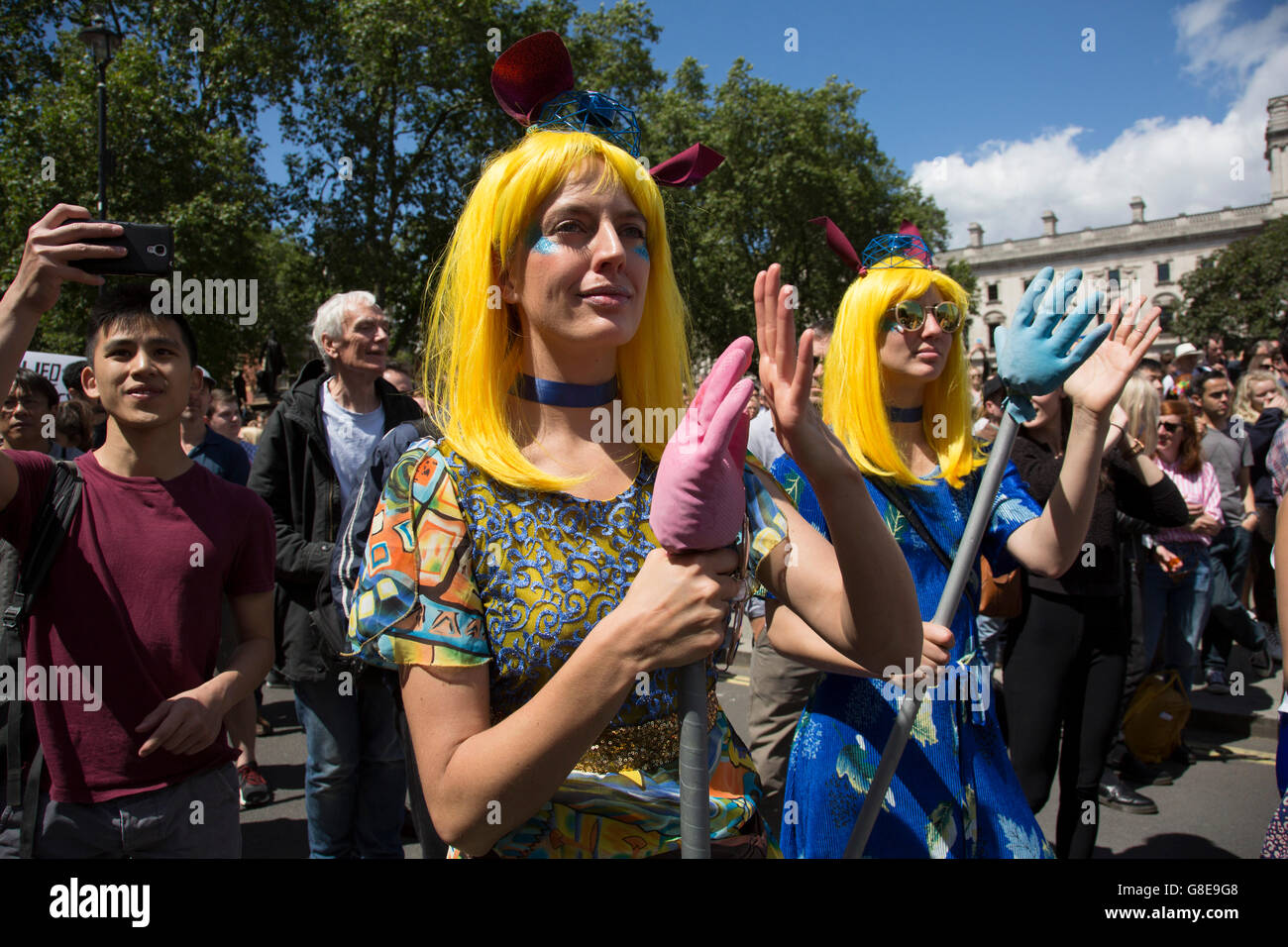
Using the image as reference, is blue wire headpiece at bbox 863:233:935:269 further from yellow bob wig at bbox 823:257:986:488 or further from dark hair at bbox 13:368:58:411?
dark hair at bbox 13:368:58:411

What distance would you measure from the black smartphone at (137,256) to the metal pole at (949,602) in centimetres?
178

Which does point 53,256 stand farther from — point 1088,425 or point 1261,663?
point 1261,663

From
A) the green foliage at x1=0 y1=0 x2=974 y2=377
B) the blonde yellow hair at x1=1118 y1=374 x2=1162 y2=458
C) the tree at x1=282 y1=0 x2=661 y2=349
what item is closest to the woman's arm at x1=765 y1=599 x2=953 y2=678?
the blonde yellow hair at x1=1118 y1=374 x2=1162 y2=458

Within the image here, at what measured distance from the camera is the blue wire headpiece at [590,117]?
5.00 feet

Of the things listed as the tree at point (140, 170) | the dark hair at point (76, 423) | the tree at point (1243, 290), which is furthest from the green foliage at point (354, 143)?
the tree at point (1243, 290)

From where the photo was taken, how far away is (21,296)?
66.2 inches

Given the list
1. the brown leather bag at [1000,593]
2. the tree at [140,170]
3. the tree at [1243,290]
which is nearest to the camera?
the brown leather bag at [1000,593]

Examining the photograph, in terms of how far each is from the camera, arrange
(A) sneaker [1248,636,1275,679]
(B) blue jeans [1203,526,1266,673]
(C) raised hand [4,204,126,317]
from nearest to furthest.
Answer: (C) raised hand [4,204,126,317] < (B) blue jeans [1203,526,1266,673] < (A) sneaker [1248,636,1275,679]

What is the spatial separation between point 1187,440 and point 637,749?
236 inches

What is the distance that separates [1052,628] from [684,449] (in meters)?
2.72

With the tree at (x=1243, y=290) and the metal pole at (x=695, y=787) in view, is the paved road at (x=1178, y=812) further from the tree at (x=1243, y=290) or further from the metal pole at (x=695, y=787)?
the tree at (x=1243, y=290)

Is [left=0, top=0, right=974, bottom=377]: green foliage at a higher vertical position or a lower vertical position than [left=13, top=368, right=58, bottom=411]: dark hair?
higher

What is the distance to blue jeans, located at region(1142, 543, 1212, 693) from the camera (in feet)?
18.6
